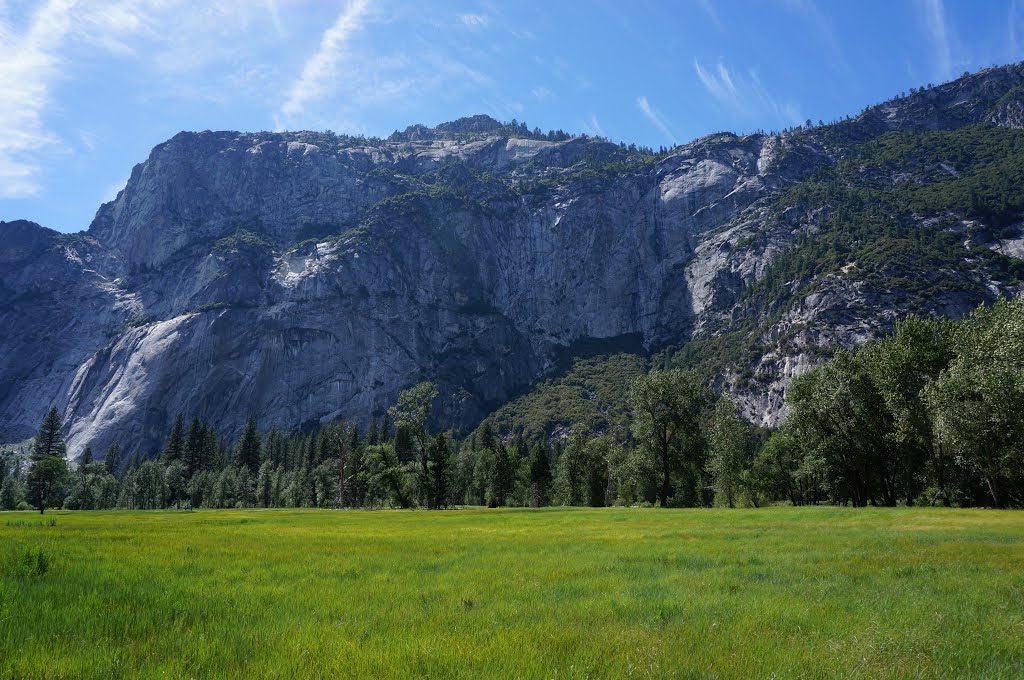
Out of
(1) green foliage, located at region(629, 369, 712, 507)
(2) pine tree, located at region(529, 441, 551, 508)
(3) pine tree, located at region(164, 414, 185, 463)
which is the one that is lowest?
(2) pine tree, located at region(529, 441, 551, 508)

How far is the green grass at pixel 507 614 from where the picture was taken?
5895 mm

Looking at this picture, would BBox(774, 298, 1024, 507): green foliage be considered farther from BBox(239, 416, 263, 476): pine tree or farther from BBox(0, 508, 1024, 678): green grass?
BBox(239, 416, 263, 476): pine tree

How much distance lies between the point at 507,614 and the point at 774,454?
82.1 metres

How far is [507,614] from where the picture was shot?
26.7 feet

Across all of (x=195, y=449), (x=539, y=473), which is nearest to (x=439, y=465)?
(x=539, y=473)

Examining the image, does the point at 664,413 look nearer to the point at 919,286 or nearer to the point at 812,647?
the point at 812,647

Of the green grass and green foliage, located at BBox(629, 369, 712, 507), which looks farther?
green foliage, located at BBox(629, 369, 712, 507)

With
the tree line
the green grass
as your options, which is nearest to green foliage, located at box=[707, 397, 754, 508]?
the tree line

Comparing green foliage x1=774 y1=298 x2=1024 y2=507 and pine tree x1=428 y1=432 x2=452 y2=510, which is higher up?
green foliage x1=774 y1=298 x2=1024 y2=507

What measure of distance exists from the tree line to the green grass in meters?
27.8

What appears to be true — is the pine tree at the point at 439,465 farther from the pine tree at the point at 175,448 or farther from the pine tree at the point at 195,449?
the pine tree at the point at 175,448

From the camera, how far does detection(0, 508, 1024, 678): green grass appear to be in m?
5.89

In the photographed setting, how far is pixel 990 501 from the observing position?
165 ft

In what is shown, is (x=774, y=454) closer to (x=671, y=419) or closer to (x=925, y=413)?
(x=671, y=419)
